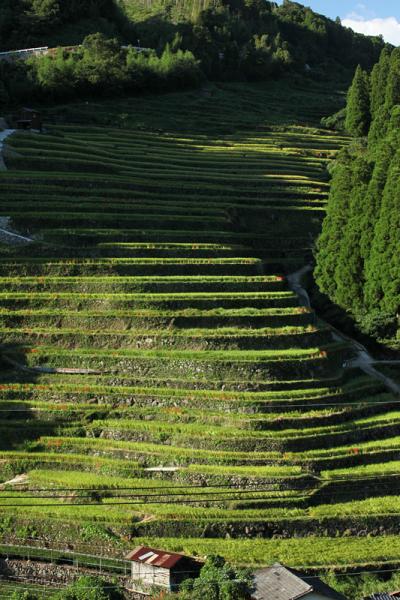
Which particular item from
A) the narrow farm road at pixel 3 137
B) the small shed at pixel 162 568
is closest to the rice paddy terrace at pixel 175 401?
the small shed at pixel 162 568

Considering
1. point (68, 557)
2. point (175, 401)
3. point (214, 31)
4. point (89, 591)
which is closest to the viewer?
point (89, 591)

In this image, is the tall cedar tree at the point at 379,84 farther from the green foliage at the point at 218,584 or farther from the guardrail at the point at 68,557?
the green foliage at the point at 218,584

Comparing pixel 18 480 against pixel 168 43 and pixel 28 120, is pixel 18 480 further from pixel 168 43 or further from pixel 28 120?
pixel 168 43

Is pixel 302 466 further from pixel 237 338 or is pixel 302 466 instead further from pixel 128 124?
pixel 128 124

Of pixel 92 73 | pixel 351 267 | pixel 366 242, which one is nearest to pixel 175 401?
pixel 351 267

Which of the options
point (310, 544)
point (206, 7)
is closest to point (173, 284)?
point (310, 544)
